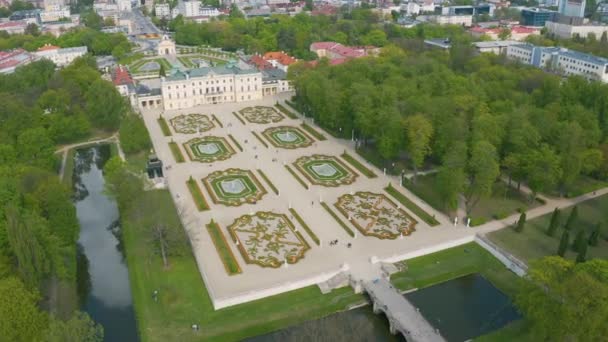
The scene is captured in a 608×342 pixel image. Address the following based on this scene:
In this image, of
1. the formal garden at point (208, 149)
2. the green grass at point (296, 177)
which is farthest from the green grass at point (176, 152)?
the green grass at point (296, 177)

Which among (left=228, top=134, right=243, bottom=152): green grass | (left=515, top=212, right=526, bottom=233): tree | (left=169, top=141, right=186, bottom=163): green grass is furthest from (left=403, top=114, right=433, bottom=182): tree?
(left=169, top=141, right=186, bottom=163): green grass

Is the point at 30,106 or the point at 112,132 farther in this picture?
the point at 112,132

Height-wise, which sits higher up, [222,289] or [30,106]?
→ [30,106]

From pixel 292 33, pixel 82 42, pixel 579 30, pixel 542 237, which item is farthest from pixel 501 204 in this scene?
pixel 82 42

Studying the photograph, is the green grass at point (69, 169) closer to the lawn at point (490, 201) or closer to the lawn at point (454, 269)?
the lawn at point (454, 269)

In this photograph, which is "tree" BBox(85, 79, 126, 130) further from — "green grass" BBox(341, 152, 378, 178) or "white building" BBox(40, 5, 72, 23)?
"white building" BBox(40, 5, 72, 23)

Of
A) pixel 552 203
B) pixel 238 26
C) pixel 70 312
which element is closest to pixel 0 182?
pixel 70 312

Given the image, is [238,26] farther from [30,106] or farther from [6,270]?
[6,270]
